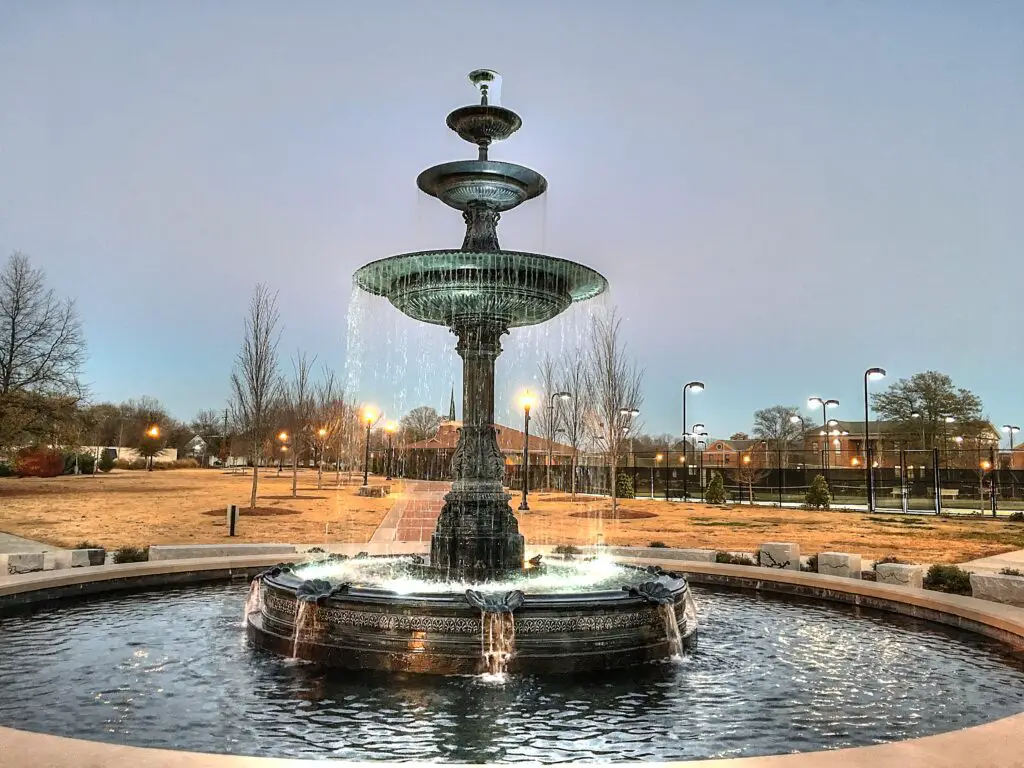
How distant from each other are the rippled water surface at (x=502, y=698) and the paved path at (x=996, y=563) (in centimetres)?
814

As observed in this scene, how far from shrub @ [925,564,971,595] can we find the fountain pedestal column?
666 centimetres

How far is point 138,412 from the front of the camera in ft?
372

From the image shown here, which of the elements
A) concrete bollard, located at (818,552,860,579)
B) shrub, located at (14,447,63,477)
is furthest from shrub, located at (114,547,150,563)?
shrub, located at (14,447,63,477)

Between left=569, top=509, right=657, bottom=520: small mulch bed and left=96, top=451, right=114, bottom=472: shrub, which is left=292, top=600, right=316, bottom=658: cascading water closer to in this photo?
left=569, top=509, right=657, bottom=520: small mulch bed

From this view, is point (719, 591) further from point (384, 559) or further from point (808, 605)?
point (384, 559)

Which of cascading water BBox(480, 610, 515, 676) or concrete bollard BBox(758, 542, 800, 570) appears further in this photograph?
concrete bollard BBox(758, 542, 800, 570)

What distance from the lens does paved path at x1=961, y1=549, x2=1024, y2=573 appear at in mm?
15677

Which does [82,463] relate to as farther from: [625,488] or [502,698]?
[502,698]

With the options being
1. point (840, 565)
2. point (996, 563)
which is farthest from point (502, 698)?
point (996, 563)

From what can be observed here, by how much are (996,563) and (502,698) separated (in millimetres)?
15451

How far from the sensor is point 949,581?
1111 cm

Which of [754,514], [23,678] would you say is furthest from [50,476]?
[23,678]

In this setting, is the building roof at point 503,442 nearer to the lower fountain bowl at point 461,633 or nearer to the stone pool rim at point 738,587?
the stone pool rim at point 738,587

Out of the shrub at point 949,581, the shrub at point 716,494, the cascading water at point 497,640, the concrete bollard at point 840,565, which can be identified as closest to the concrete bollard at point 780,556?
the concrete bollard at point 840,565
